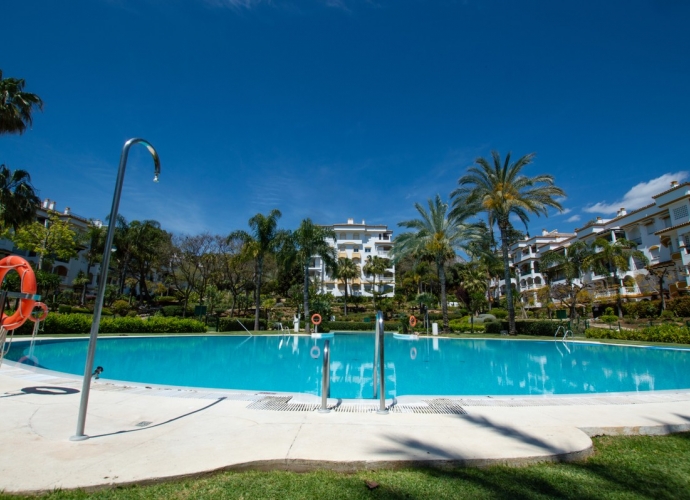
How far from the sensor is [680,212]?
3525 centimetres

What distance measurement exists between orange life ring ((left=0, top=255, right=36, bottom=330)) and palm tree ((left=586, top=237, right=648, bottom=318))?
45.5 metres

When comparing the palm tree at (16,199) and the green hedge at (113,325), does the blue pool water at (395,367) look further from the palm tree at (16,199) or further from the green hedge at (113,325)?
the palm tree at (16,199)

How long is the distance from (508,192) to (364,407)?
24.5 metres

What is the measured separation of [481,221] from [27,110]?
112 ft

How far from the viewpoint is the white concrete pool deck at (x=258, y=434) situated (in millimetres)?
3373

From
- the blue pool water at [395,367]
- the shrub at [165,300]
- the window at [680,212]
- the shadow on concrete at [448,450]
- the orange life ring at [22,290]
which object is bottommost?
the blue pool water at [395,367]

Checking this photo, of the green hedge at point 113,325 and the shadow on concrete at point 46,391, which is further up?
the green hedge at point 113,325

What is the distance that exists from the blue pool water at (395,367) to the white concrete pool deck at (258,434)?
10.7ft

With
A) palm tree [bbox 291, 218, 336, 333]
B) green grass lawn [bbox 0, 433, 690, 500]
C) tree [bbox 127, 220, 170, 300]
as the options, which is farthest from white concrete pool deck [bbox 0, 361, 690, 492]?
tree [bbox 127, 220, 170, 300]

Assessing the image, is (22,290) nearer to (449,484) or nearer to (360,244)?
(449,484)

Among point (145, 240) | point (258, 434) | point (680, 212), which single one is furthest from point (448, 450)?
point (145, 240)

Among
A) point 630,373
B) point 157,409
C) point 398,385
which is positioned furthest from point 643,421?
point 630,373

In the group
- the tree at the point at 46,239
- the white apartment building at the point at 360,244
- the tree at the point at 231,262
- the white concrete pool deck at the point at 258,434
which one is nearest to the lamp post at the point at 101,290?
the white concrete pool deck at the point at 258,434

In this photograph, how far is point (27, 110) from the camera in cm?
1730
